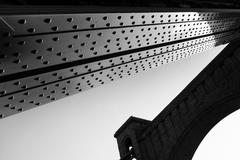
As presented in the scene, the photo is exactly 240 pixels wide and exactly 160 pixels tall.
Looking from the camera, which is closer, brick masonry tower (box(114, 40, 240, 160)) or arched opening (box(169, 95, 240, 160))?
brick masonry tower (box(114, 40, 240, 160))

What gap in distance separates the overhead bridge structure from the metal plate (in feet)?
0.07

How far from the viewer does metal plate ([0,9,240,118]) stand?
536 cm

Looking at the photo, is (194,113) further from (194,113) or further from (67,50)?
(67,50)

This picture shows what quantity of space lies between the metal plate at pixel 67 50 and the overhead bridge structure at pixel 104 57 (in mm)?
22

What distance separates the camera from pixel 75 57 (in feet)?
23.2

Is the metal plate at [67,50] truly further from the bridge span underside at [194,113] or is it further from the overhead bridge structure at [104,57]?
the bridge span underside at [194,113]

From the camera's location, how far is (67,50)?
6566mm


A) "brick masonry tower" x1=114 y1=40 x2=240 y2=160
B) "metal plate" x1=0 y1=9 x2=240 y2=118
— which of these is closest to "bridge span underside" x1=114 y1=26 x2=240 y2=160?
"brick masonry tower" x1=114 y1=40 x2=240 y2=160

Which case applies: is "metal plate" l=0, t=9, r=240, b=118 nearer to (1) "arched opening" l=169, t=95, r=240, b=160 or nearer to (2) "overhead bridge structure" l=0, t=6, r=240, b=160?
(2) "overhead bridge structure" l=0, t=6, r=240, b=160

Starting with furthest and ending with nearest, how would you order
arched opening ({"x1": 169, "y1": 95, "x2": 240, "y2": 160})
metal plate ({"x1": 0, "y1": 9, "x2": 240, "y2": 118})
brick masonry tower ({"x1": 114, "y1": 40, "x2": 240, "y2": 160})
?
arched opening ({"x1": 169, "y1": 95, "x2": 240, "y2": 160}), brick masonry tower ({"x1": 114, "y1": 40, "x2": 240, "y2": 160}), metal plate ({"x1": 0, "y1": 9, "x2": 240, "y2": 118})

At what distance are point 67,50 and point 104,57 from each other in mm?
2203

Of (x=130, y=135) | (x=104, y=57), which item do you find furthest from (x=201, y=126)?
(x=104, y=57)

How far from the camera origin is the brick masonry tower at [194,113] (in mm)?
12500

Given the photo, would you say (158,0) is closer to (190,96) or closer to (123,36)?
(123,36)
